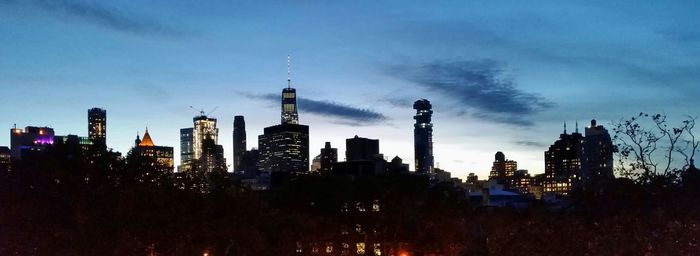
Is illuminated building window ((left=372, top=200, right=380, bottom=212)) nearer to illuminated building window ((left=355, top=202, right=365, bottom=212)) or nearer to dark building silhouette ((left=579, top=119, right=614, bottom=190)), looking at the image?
illuminated building window ((left=355, top=202, right=365, bottom=212))

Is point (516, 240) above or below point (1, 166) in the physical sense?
below

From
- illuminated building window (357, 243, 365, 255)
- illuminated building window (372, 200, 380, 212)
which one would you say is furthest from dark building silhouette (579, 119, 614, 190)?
illuminated building window (357, 243, 365, 255)

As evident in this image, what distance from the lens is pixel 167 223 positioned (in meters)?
29.6

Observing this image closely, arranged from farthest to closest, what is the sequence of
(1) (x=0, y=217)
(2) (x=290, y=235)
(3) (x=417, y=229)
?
(3) (x=417, y=229) < (2) (x=290, y=235) < (1) (x=0, y=217)

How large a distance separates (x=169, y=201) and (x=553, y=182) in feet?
337

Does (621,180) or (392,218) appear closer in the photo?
(621,180)

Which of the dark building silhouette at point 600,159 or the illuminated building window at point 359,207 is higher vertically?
the dark building silhouette at point 600,159

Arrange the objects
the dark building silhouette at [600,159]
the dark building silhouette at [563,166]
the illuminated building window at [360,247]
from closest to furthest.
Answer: the dark building silhouette at [600,159] → the illuminated building window at [360,247] → the dark building silhouette at [563,166]

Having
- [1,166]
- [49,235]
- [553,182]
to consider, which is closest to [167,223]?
[49,235]

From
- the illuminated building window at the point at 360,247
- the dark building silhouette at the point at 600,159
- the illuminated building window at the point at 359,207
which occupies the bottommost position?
the illuminated building window at the point at 360,247

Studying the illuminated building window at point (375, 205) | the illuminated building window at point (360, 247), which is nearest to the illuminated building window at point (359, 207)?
the illuminated building window at point (375, 205)

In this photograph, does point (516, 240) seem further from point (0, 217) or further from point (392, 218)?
point (392, 218)

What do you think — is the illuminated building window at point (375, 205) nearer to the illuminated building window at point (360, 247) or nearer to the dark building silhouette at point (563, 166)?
the illuminated building window at point (360, 247)

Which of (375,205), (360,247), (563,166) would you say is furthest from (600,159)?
(563,166)
